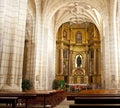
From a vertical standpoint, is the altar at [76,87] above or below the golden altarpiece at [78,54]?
→ below

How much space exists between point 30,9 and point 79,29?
1741cm

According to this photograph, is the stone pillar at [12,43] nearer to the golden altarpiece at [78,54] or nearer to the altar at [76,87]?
the altar at [76,87]

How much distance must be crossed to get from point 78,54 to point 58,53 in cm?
378

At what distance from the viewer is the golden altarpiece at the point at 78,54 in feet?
99.6

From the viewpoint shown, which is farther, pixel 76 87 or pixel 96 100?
pixel 76 87

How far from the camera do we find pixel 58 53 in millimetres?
31000

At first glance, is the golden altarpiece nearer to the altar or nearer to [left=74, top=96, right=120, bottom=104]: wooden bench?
the altar

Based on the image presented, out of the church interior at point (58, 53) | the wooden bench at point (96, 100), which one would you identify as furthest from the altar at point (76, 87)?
the wooden bench at point (96, 100)

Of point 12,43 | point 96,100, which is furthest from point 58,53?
point 96,100

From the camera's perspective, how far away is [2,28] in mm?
9328

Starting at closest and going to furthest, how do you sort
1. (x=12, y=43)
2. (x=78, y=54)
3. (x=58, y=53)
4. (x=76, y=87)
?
(x=12, y=43) → (x=76, y=87) → (x=58, y=53) → (x=78, y=54)

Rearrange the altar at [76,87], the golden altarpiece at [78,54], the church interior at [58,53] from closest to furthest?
the church interior at [58,53]
the altar at [76,87]
the golden altarpiece at [78,54]

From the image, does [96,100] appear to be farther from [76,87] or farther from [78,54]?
[78,54]

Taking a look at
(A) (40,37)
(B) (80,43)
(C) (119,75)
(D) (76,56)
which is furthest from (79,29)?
(C) (119,75)
